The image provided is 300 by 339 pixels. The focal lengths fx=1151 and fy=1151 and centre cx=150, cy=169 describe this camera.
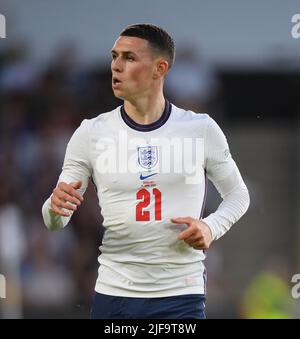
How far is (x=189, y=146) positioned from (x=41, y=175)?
476cm

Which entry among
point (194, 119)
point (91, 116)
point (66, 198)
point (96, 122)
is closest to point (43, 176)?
point (91, 116)

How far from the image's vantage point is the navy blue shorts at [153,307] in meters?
5.03

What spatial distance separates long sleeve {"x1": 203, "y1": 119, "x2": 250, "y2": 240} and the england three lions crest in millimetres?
233

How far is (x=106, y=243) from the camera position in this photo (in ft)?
16.7

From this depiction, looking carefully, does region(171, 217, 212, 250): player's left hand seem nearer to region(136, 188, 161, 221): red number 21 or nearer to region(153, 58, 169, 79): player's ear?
region(136, 188, 161, 221): red number 21

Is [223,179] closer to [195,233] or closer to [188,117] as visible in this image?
[188,117]

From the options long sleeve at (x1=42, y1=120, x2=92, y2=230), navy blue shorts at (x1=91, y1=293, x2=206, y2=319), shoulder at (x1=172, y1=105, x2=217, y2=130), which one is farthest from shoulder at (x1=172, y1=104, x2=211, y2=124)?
navy blue shorts at (x1=91, y1=293, x2=206, y2=319)

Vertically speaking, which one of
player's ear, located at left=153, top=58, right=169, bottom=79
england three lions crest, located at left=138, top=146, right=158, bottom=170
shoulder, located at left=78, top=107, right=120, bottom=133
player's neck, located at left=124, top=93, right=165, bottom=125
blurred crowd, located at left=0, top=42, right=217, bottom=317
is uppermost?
player's ear, located at left=153, top=58, right=169, bottom=79

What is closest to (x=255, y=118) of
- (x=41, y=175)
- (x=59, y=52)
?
(x=59, y=52)

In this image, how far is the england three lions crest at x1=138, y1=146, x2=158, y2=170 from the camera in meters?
5.02

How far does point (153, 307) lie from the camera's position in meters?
5.04

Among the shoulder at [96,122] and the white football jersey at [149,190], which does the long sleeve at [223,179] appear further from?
the shoulder at [96,122]
